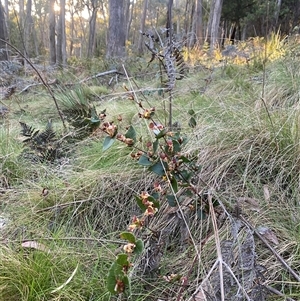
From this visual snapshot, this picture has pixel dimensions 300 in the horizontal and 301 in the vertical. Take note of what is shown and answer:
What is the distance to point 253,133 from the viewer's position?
135cm

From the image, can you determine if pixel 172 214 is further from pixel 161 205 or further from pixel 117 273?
pixel 117 273

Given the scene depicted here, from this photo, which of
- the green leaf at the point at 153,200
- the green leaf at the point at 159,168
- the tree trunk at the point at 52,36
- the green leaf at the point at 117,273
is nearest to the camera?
the green leaf at the point at 117,273

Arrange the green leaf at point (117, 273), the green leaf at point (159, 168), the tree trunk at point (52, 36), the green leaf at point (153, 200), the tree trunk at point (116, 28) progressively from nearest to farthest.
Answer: the green leaf at point (117, 273) < the green leaf at point (153, 200) < the green leaf at point (159, 168) < the tree trunk at point (116, 28) < the tree trunk at point (52, 36)

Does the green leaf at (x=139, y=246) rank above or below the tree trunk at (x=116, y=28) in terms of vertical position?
below

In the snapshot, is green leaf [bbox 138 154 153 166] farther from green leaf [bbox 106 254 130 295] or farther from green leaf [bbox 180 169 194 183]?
green leaf [bbox 106 254 130 295]

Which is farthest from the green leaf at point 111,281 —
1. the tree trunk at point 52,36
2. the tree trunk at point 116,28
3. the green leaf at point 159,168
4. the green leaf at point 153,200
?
the tree trunk at point 52,36

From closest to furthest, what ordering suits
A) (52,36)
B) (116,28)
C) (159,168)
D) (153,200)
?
(153,200)
(159,168)
(116,28)
(52,36)

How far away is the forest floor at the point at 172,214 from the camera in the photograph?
795 mm

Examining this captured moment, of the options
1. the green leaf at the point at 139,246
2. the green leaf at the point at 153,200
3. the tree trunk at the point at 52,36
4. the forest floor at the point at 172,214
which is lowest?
the forest floor at the point at 172,214

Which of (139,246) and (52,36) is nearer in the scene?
(139,246)

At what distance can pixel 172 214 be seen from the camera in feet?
3.55

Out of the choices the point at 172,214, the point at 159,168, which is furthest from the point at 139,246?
the point at 172,214

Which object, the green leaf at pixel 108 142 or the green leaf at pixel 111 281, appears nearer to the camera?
the green leaf at pixel 111 281

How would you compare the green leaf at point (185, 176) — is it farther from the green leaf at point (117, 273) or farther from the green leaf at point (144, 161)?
the green leaf at point (117, 273)
